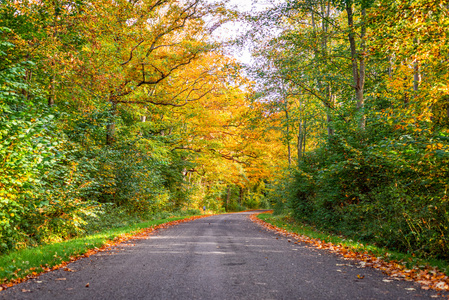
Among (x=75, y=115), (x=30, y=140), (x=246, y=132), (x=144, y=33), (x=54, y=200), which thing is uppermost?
(x=144, y=33)

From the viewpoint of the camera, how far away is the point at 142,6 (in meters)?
15.0

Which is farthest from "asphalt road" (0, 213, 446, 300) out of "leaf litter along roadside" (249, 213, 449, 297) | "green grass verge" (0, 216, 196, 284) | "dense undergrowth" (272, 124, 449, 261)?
"dense undergrowth" (272, 124, 449, 261)

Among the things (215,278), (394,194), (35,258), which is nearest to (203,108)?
(394,194)

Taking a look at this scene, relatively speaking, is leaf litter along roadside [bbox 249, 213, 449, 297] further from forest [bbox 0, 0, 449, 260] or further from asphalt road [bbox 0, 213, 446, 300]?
→ forest [bbox 0, 0, 449, 260]

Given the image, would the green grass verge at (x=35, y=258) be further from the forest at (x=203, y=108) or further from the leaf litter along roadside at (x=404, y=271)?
the leaf litter along roadside at (x=404, y=271)

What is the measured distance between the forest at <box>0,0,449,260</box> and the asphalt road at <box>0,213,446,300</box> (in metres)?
2.03

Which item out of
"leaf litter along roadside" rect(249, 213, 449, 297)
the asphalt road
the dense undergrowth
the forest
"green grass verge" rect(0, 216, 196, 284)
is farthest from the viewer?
the forest

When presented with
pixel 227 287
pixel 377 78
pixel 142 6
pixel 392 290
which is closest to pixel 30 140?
pixel 227 287

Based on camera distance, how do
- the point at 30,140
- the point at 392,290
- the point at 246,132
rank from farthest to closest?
the point at 246,132
the point at 30,140
the point at 392,290

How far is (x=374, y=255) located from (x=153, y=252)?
550cm

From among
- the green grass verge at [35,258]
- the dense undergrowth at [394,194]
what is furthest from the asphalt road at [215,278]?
the dense undergrowth at [394,194]

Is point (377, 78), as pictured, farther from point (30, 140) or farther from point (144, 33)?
point (30, 140)

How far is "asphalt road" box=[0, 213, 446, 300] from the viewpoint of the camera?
405cm

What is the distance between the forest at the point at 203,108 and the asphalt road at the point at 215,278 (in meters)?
2.03
